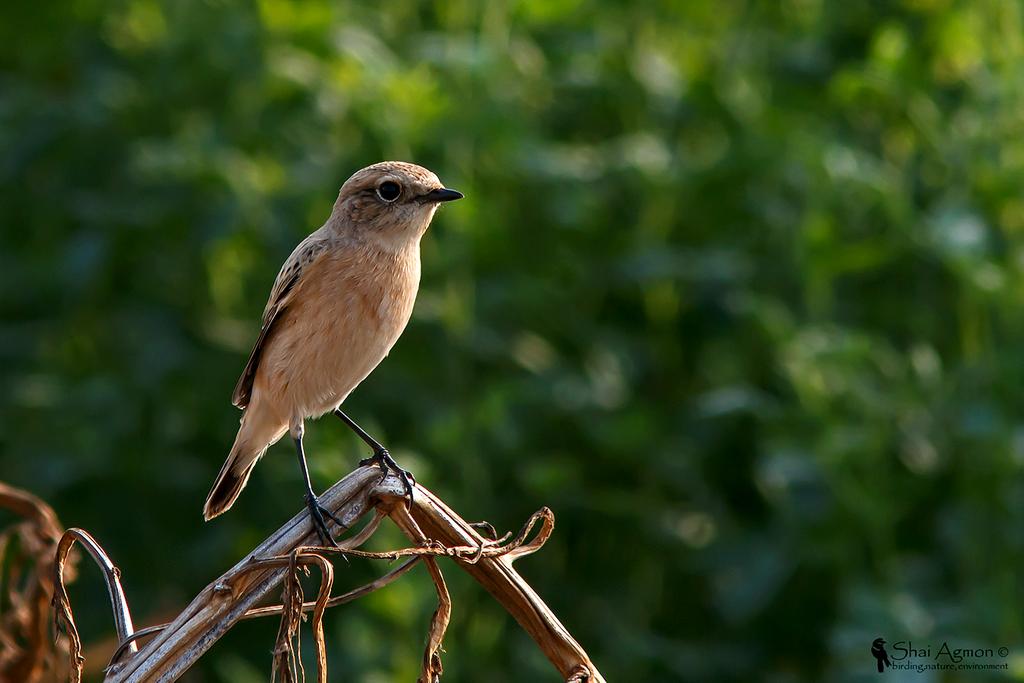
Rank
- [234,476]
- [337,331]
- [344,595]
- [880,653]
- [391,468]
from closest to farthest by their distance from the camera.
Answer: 1. [344,595]
2. [391,468]
3. [337,331]
4. [234,476]
5. [880,653]

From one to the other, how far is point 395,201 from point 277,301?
0.47 metres

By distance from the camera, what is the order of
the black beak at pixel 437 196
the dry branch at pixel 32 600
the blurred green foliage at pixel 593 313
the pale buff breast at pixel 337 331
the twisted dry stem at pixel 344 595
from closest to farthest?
the twisted dry stem at pixel 344 595
the dry branch at pixel 32 600
the pale buff breast at pixel 337 331
the black beak at pixel 437 196
the blurred green foliage at pixel 593 313

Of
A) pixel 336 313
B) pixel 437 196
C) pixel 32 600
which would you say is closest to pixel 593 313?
pixel 437 196

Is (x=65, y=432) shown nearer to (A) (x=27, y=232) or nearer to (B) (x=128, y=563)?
(B) (x=128, y=563)

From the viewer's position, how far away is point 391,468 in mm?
3246

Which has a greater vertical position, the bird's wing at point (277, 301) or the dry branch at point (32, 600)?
the bird's wing at point (277, 301)

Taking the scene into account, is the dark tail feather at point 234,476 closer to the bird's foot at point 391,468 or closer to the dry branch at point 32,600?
the bird's foot at point 391,468

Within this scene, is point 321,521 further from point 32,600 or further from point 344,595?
point 32,600

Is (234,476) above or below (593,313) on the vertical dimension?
below

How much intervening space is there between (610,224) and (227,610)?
4244mm

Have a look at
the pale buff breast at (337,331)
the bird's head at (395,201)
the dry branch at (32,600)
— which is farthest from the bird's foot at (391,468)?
the bird's head at (395,201)

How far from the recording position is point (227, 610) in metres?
1.97

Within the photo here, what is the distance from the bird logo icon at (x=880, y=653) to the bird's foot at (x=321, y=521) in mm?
2560

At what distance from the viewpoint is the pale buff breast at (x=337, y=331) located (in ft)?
12.0
